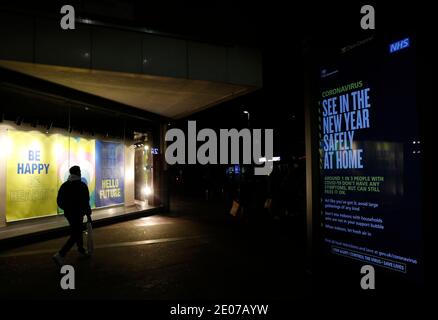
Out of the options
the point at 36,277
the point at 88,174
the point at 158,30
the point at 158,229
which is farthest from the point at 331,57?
the point at 88,174

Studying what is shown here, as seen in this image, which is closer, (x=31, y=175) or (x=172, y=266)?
(x=172, y=266)

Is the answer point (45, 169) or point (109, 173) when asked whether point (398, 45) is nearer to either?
point (45, 169)

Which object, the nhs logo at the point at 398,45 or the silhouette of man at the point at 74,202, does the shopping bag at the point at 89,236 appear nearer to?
the silhouette of man at the point at 74,202

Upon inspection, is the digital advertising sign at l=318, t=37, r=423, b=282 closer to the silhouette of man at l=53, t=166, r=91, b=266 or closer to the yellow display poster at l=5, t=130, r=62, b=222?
the silhouette of man at l=53, t=166, r=91, b=266

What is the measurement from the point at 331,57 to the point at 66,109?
887 cm

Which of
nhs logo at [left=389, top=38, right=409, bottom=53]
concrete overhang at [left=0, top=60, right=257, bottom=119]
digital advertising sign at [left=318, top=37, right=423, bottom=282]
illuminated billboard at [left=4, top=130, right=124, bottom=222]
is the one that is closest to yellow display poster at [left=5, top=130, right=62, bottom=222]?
illuminated billboard at [left=4, top=130, right=124, bottom=222]

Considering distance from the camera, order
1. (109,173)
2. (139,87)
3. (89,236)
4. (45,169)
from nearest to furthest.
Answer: (89,236) < (139,87) < (45,169) < (109,173)

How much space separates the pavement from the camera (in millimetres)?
5238

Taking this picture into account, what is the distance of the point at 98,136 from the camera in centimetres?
1296

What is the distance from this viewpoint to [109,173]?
13.5 meters

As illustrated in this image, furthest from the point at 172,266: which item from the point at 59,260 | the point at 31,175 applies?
the point at 31,175

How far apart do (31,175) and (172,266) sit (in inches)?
239

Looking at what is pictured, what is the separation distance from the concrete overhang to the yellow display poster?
2131 millimetres
